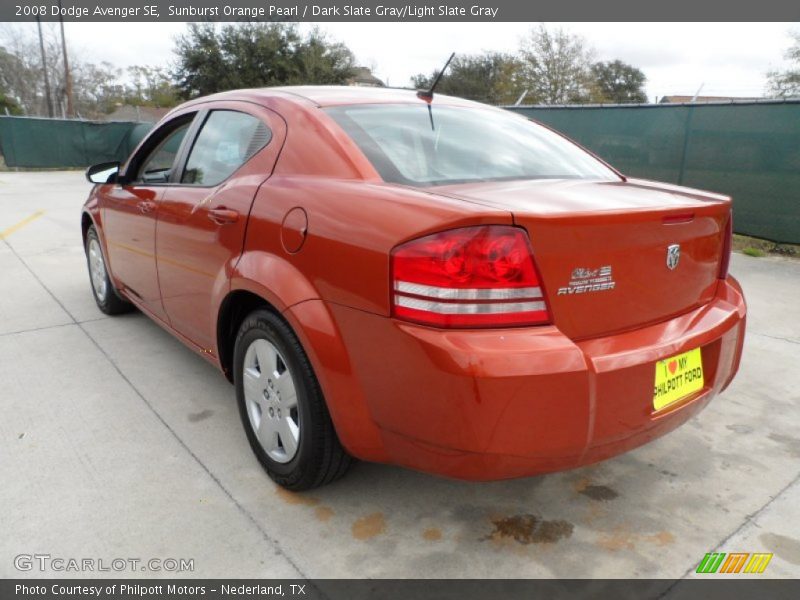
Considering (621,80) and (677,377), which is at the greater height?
(621,80)

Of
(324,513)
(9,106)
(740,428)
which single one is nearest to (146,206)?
(324,513)

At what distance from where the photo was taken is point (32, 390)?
3381mm

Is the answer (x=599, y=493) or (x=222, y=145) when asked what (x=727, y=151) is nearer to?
(x=599, y=493)

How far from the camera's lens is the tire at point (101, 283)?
14.8 ft

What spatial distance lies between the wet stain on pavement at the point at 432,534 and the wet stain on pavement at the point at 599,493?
2.08 feet

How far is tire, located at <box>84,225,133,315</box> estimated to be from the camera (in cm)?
452

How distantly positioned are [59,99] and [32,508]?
5393 cm

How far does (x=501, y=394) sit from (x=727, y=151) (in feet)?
24.3

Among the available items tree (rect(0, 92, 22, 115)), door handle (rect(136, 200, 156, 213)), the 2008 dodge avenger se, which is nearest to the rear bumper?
the 2008 dodge avenger se

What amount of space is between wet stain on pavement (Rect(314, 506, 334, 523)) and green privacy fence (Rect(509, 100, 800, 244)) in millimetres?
6940

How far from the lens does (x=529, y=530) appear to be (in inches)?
88.8

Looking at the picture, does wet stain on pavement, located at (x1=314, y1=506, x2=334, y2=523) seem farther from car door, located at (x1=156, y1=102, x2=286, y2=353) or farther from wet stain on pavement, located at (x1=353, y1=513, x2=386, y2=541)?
car door, located at (x1=156, y1=102, x2=286, y2=353)

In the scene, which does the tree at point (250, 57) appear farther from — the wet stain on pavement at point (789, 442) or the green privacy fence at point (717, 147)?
the wet stain on pavement at point (789, 442)
